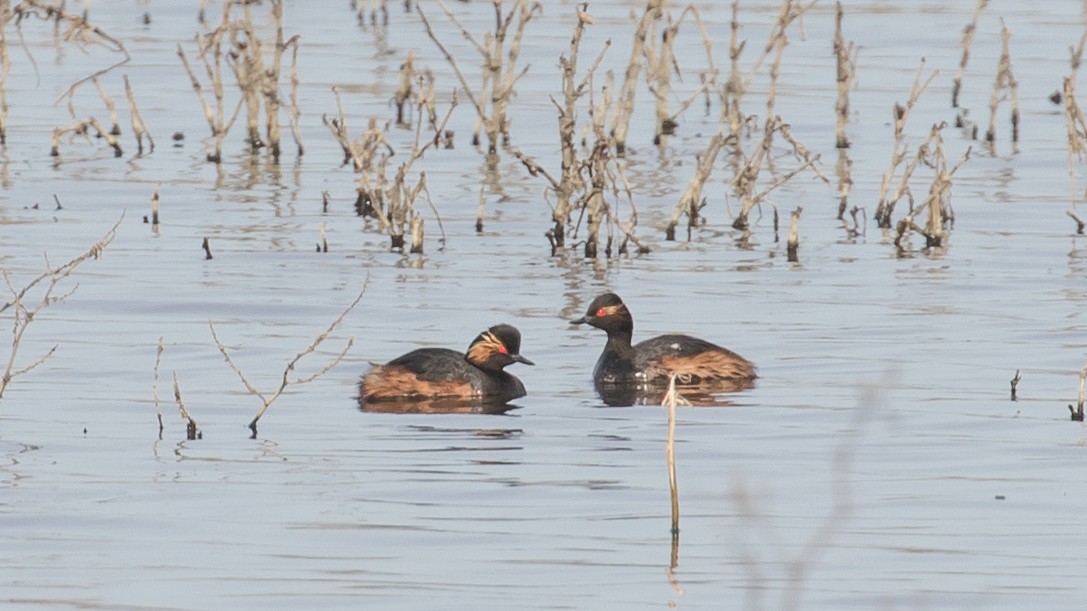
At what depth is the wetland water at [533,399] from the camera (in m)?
7.79

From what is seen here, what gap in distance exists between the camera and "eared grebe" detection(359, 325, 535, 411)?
38.1 ft

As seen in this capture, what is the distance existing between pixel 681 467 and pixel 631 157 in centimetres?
1142

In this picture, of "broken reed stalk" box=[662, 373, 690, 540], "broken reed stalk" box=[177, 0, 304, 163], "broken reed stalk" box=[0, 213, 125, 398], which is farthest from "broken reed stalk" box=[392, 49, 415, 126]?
"broken reed stalk" box=[662, 373, 690, 540]

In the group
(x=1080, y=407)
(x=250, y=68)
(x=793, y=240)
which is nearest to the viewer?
(x=1080, y=407)

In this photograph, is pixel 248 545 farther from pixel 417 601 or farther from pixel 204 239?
pixel 204 239

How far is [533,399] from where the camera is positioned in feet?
39.1

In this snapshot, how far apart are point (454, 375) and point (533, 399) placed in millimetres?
431

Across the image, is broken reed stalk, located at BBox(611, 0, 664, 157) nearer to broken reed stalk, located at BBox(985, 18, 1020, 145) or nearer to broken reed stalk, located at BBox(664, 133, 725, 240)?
broken reed stalk, located at BBox(664, 133, 725, 240)

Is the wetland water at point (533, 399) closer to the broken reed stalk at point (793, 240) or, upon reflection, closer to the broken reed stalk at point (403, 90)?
the broken reed stalk at point (793, 240)

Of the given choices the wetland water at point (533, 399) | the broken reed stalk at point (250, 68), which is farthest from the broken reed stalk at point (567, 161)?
the broken reed stalk at point (250, 68)

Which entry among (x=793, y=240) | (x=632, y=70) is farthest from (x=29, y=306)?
(x=632, y=70)

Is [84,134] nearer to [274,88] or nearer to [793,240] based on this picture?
[274,88]

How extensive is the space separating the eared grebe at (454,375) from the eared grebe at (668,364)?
52cm

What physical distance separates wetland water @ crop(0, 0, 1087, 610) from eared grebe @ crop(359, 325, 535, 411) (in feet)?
0.66
